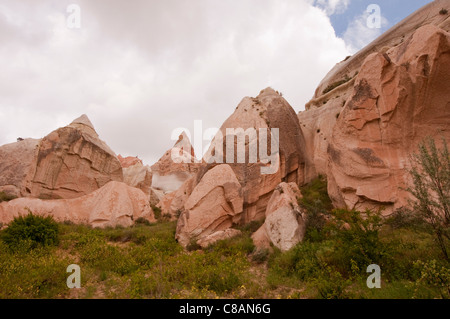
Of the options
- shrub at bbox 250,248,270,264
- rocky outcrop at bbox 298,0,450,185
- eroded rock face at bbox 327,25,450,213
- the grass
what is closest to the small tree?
the grass

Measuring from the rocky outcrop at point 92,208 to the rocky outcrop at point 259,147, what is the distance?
17.2ft

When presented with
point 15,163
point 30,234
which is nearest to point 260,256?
point 30,234

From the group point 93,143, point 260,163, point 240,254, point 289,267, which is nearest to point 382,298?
point 289,267

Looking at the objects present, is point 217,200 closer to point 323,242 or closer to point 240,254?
point 240,254

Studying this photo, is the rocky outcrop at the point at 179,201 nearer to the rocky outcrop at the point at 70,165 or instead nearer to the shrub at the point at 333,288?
the rocky outcrop at the point at 70,165

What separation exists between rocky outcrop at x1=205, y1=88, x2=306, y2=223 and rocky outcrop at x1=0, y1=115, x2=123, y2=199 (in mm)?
9774

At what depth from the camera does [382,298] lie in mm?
4621

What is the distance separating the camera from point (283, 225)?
30.0 feet

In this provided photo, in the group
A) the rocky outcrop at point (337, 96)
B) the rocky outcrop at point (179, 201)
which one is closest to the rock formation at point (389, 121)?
the rocky outcrop at point (337, 96)

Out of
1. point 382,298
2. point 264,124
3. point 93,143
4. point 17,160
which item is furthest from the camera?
point 17,160

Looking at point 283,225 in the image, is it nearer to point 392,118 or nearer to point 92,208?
point 392,118

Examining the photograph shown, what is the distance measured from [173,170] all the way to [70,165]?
1752 cm

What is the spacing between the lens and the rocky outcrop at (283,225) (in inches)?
344
